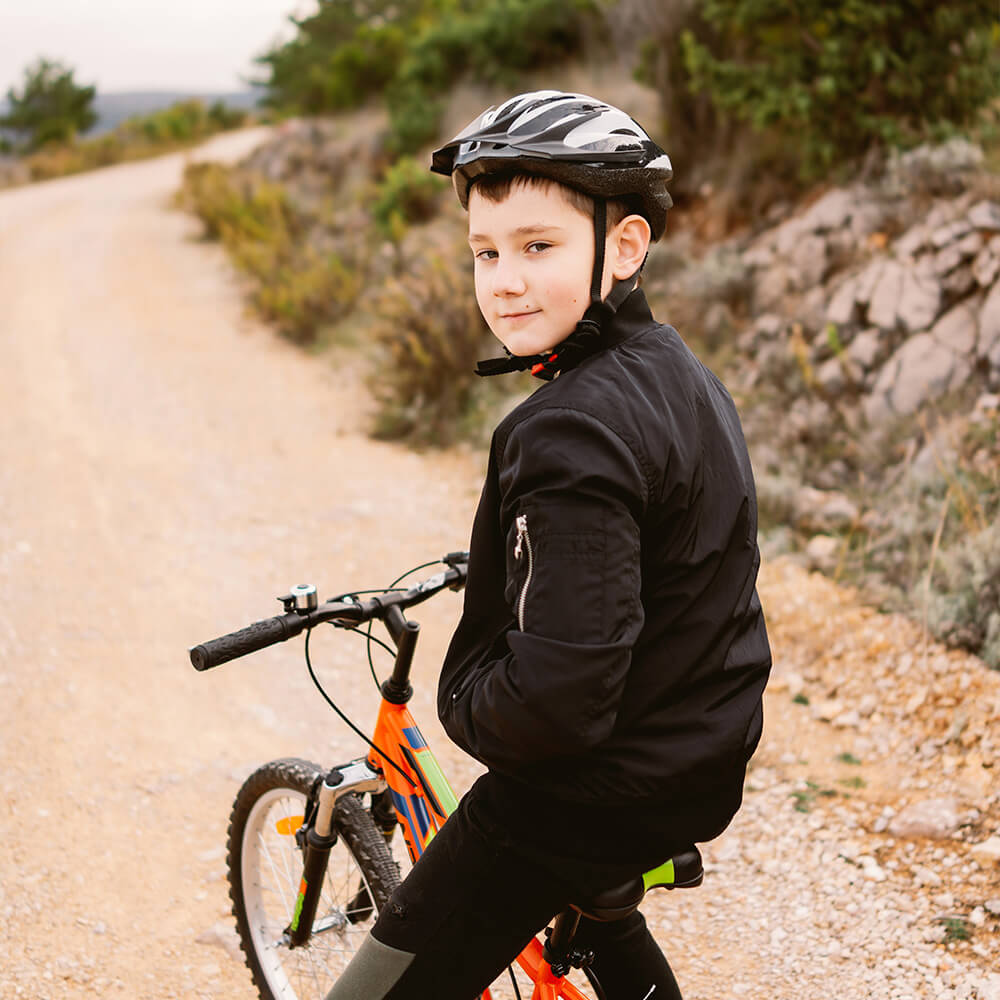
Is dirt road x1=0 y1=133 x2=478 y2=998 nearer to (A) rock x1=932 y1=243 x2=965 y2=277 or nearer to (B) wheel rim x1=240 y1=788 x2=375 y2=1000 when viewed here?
(B) wheel rim x1=240 y1=788 x2=375 y2=1000

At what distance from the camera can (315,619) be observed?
188 cm

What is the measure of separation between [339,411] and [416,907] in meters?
6.25

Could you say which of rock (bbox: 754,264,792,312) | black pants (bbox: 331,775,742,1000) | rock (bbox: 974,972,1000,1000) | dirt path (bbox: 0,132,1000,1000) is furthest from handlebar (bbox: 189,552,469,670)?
rock (bbox: 754,264,792,312)

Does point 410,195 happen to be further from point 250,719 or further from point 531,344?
point 531,344

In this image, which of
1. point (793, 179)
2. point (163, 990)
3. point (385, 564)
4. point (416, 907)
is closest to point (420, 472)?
point (385, 564)

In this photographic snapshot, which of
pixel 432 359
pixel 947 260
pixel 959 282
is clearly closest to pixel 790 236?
pixel 947 260

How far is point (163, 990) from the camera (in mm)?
2705

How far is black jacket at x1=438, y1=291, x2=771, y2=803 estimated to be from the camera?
1.30 meters

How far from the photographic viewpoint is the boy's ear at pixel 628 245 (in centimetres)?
157

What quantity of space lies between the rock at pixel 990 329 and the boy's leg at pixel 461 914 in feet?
15.0

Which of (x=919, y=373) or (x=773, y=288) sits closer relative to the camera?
(x=919, y=373)

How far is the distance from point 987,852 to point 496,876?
7.06 ft

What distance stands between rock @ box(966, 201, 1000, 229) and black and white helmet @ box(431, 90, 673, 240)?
15.8ft

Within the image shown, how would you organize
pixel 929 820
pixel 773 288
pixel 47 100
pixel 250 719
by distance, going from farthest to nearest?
pixel 47 100 → pixel 773 288 → pixel 250 719 → pixel 929 820
